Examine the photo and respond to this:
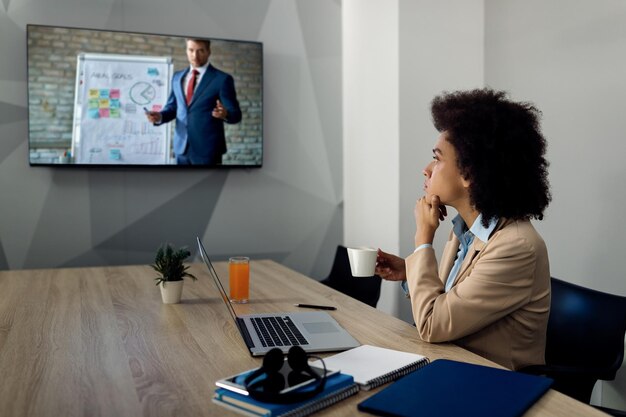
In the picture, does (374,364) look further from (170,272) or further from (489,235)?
(170,272)

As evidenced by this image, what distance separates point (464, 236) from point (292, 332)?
634 millimetres

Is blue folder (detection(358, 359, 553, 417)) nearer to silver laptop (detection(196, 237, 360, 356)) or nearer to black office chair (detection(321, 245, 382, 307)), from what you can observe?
silver laptop (detection(196, 237, 360, 356))

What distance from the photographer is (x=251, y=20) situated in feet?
12.1

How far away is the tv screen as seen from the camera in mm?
3266

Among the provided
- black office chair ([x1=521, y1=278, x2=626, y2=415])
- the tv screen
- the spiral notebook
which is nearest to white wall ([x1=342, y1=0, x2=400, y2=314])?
the tv screen

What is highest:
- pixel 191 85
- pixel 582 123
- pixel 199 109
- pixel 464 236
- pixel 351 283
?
pixel 191 85

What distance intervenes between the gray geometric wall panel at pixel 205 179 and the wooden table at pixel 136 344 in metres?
1.07

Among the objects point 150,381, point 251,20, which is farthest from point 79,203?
point 150,381

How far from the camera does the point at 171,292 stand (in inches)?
74.9

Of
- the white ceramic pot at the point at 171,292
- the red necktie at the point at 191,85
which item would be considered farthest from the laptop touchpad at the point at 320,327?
the red necktie at the point at 191,85

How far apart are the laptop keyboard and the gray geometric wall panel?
→ 2.11m

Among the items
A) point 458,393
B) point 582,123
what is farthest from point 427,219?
point 582,123

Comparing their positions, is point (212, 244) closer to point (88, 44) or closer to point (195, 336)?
point (88, 44)

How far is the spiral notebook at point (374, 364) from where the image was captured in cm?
111
